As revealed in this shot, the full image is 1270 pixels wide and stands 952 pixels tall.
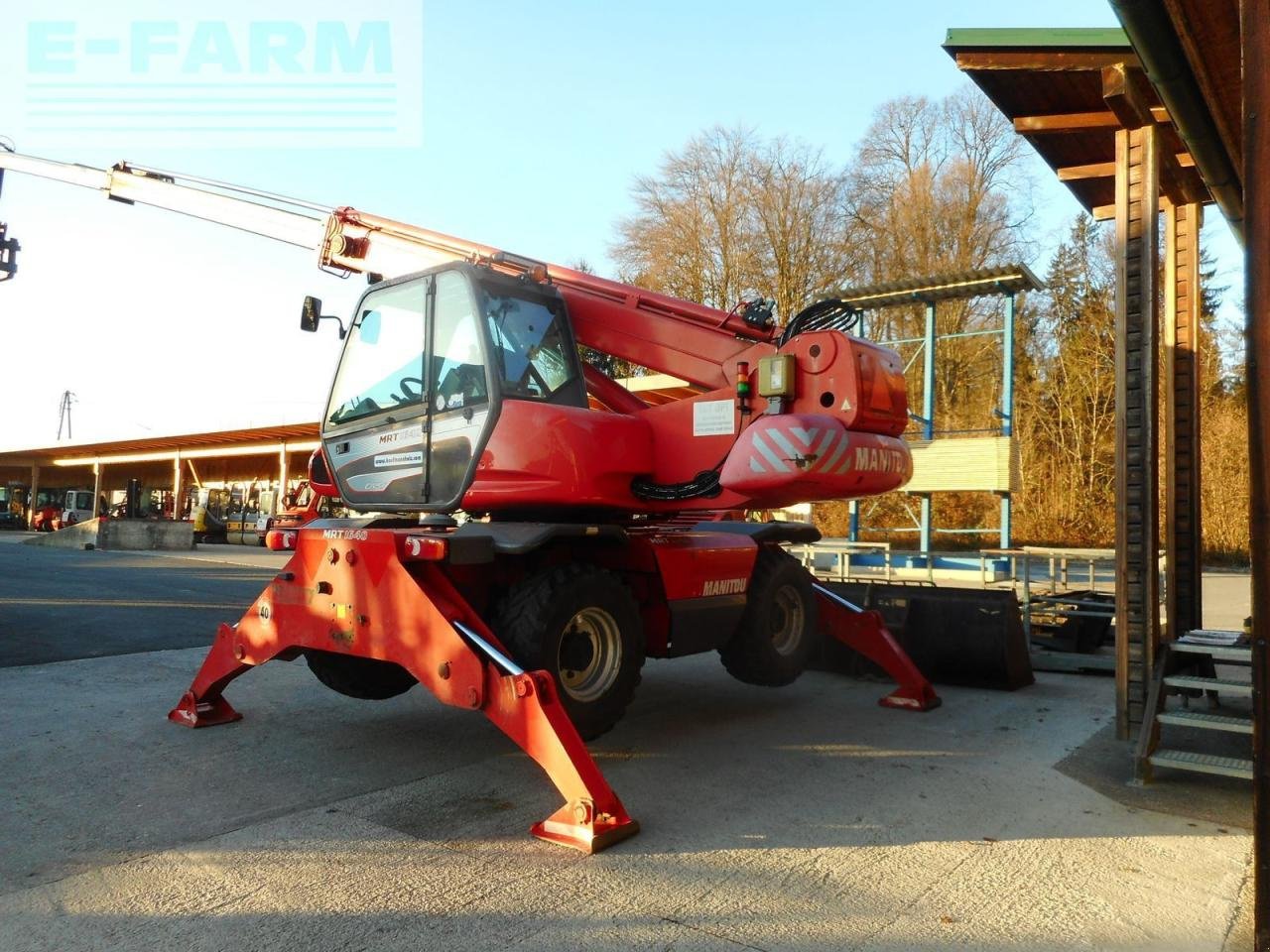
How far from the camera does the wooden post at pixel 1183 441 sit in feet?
22.2

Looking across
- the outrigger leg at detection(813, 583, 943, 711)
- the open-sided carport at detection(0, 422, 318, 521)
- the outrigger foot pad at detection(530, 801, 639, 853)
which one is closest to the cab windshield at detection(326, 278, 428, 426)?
the outrigger foot pad at detection(530, 801, 639, 853)

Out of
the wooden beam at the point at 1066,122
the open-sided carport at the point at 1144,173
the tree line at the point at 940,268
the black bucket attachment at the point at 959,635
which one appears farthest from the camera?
the tree line at the point at 940,268

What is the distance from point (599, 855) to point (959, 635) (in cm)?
459

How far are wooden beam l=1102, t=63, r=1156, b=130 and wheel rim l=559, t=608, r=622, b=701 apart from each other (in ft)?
14.3

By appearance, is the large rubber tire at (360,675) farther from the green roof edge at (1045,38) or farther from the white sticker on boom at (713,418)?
the green roof edge at (1045,38)

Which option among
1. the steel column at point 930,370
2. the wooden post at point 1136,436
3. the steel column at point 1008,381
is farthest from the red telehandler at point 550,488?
the steel column at point 930,370

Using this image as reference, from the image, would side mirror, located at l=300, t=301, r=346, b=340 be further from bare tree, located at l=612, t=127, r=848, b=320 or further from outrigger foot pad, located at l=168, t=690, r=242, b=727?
bare tree, located at l=612, t=127, r=848, b=320

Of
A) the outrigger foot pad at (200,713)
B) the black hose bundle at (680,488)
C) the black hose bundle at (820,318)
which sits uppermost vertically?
the black hose bundle at (820,318)

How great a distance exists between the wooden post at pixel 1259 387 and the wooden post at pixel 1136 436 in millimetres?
3188

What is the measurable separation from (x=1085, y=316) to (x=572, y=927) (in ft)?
112

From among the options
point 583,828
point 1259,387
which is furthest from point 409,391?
point 1259,387

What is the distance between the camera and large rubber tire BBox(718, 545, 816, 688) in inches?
252

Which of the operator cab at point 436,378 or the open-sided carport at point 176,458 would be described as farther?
the open-sided carport at point 176,458

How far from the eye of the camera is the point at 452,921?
324 cm
